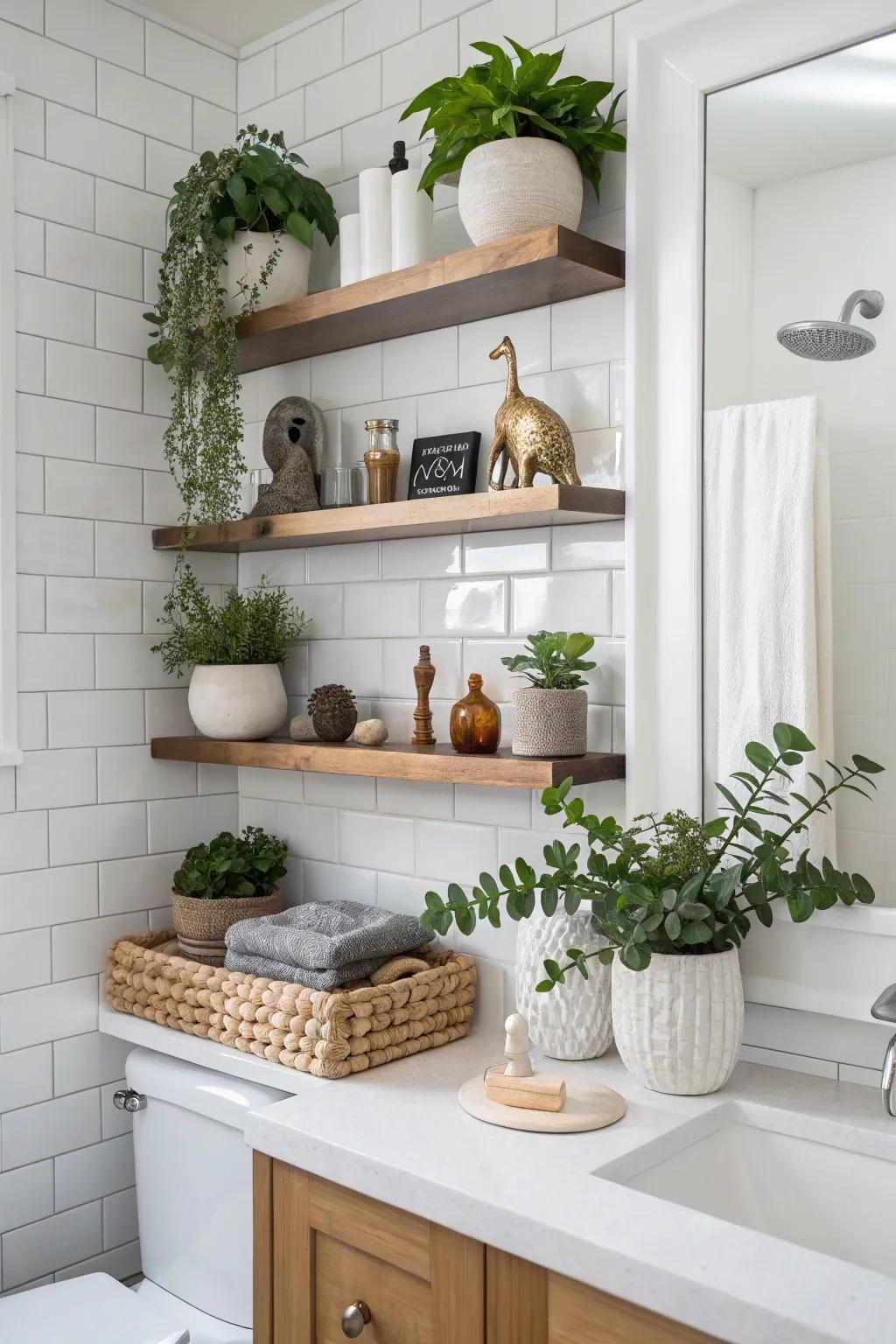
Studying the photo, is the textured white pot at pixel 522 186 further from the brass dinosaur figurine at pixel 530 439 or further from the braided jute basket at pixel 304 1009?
the braided jute basket at pixel 304 1009

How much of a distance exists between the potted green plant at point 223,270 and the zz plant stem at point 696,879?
934 millimetres

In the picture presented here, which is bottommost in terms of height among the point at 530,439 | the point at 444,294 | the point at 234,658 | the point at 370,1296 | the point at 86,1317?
the point at 86,1317

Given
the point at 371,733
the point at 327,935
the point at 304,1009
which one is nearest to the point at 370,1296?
the point at 304,1009

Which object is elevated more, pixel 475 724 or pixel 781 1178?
pixel 475 724

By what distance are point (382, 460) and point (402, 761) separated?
519 mm

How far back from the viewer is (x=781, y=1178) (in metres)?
1.40

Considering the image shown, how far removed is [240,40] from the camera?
2273 mm

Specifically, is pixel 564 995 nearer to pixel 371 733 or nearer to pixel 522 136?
pixel 371 733

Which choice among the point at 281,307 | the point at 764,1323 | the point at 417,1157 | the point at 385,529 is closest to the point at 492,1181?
the point at 417,1157

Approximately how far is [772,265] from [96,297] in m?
1.22

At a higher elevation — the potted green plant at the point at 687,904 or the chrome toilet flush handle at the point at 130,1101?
the potted green plant at the point at 687,904

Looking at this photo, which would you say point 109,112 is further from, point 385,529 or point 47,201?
point 385,529

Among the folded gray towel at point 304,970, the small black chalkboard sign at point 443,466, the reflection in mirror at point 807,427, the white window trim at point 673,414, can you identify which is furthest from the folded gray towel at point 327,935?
the small black chalkboard sign at point 443,466

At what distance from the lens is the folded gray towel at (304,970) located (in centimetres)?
167
